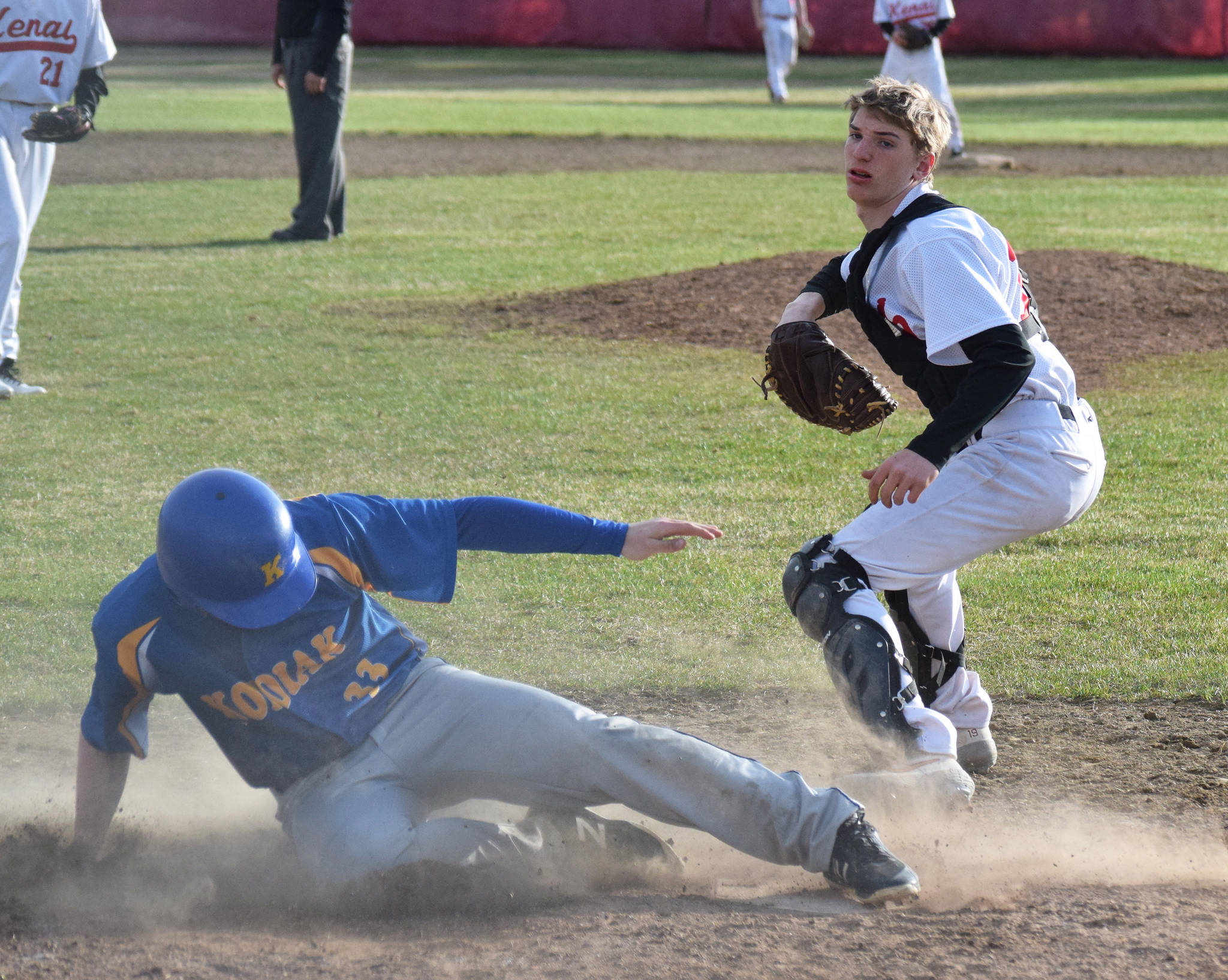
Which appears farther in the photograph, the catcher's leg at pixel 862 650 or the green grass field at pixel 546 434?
the green grass field at pixel 546 434

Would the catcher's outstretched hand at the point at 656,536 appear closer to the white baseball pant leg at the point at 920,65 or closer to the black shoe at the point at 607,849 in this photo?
the black shoe at the point at 607,849

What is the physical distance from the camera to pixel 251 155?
18.2 m

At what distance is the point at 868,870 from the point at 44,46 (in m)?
6.12

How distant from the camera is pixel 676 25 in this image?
3744 cm

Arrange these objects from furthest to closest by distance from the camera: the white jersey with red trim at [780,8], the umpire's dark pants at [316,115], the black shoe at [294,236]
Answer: the white jersey with red trim at [780,8] → the black shoe at [294,236] → the umpire's dark pants at [316,115]

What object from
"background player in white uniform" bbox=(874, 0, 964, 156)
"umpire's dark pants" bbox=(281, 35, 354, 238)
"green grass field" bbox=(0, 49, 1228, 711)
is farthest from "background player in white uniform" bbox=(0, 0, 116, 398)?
"background player in white uniform" bbox=(874, 0, 964, 156)

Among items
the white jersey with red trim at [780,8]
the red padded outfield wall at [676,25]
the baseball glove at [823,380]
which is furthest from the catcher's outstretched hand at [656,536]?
the red padded outfield wall at [676,25]

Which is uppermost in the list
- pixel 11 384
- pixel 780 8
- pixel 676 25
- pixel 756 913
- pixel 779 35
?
pixel 780 8

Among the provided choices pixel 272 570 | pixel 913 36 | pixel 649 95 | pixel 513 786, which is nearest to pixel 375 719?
pixel 513 786

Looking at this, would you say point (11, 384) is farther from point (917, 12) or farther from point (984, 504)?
point (917, 12)

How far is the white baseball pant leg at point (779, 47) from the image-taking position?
25156 millimetres

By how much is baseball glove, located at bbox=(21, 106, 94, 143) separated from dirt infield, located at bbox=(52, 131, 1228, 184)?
9.63 metres

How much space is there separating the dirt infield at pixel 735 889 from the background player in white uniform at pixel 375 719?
12 centimetres

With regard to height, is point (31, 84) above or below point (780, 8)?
below
